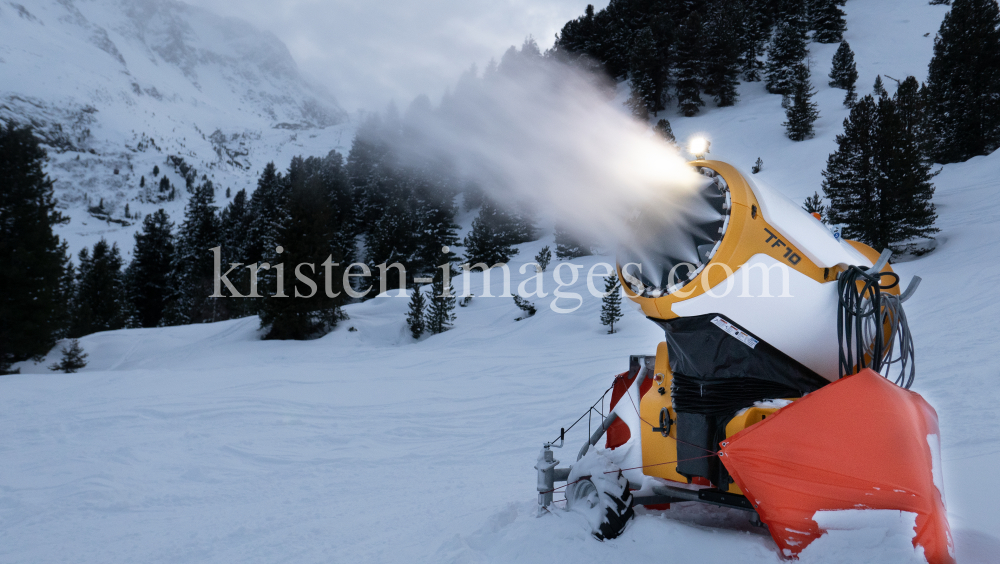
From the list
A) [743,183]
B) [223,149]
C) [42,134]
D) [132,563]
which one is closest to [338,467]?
[132,563]

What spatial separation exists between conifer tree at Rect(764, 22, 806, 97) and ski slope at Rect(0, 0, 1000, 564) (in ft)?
104

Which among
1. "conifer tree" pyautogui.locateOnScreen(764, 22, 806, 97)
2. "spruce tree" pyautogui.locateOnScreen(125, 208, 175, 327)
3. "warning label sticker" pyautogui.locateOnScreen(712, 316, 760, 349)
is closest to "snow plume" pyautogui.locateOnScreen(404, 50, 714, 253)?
"conifer tree" pyautogui.locateOnScreen(764, 22, 806, 97)

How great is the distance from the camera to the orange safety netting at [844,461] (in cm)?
177

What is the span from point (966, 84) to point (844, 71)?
11.7 metres

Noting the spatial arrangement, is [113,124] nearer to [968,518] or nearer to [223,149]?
[223,149]

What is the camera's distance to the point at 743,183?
7.85ft

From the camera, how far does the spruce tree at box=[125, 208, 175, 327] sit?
39906 millimetres

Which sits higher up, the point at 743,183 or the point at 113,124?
the point at 113,124

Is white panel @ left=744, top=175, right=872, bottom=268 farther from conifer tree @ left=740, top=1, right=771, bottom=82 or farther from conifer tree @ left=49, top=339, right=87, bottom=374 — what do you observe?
conifer tree @ left=740, top=1, right=771, bottom=82

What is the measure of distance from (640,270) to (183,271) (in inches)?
1795

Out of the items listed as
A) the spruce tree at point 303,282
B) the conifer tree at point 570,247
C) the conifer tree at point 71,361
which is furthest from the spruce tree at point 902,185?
the conifer tree at point 71,361

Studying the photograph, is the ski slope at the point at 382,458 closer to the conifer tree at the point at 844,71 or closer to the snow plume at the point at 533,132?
the snow plume at the point at 533,132

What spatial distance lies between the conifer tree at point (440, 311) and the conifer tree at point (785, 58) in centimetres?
3566

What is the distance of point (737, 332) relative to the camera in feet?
7.82
